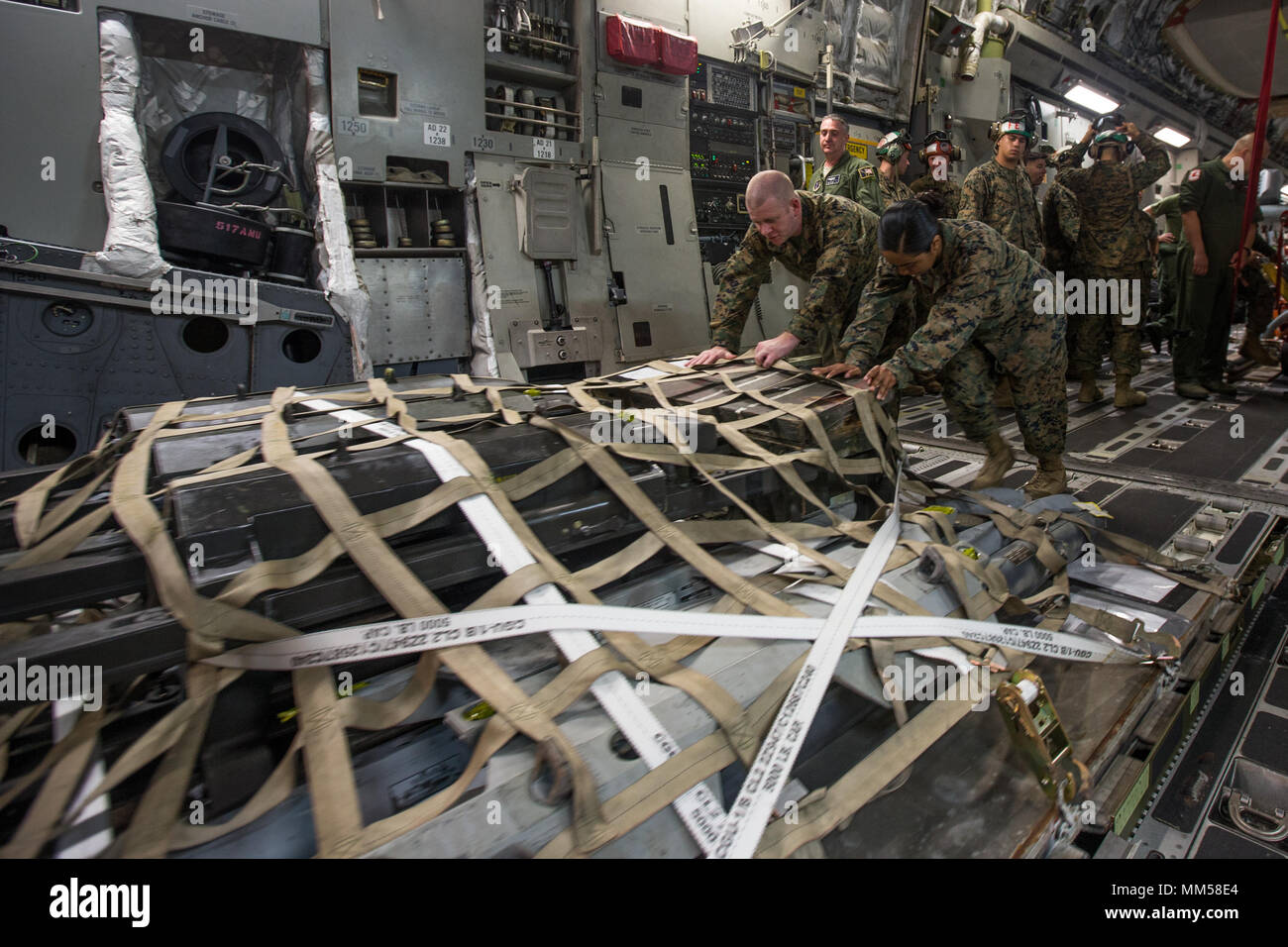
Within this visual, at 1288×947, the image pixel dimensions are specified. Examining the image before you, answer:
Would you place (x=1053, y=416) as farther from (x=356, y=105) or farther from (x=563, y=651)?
(x=356, y=105)

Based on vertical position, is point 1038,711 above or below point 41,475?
below

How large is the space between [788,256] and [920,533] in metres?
2.46

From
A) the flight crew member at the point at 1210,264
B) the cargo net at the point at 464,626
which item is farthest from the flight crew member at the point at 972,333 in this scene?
the flight crew member at the point at 1210,264

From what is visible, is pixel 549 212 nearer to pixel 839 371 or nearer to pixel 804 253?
pixel 804 253

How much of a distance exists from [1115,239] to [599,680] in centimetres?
598

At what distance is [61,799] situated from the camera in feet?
3.06

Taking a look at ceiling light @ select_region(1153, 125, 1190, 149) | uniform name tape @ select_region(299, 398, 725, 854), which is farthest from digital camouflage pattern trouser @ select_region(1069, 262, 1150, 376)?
ceiling light @ select_region(1153, 125, 1190, 149)

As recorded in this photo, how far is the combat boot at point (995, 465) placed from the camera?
346cm

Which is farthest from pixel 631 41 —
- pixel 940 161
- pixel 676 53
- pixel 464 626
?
pixel 464 626

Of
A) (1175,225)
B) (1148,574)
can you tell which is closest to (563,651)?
(1148,574)

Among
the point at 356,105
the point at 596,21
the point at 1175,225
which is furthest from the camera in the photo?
the point at 1175,225

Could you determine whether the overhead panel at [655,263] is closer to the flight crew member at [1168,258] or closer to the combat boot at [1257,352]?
the flight crew member at [1168,258]

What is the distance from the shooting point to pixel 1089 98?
10461 mm
